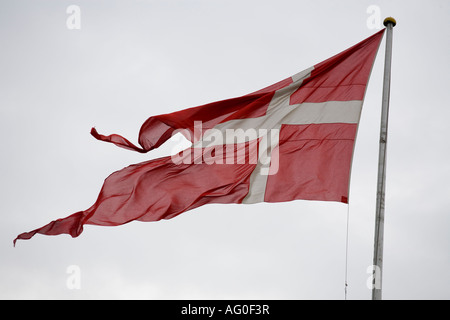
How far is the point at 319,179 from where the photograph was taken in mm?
12180

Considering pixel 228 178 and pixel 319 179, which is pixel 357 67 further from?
pixel 228 178

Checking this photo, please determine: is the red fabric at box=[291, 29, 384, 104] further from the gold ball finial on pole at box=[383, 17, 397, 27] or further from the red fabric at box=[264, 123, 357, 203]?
the red fabric at box=[264, 123, 357, 203]

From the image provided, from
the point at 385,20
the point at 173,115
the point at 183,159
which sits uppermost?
→ the point at 385,20

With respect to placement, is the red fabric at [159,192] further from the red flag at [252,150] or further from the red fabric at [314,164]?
the red fabric at [314,164]

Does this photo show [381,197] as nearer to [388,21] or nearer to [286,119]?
[286,119]

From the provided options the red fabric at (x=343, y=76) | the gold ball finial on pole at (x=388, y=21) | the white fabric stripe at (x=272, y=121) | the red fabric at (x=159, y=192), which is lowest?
the red fabric at (x=159, y=192)

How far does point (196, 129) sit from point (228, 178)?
1.42m

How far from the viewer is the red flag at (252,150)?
12.5 meters

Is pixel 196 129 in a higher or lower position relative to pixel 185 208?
higher

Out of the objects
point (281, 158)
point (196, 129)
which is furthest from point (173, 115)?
point (281, 158)

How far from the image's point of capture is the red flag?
12477mm

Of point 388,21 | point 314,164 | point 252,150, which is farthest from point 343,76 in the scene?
point 252,150

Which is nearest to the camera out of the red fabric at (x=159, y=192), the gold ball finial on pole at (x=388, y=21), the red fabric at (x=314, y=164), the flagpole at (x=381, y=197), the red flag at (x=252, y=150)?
the flagpole at (x=381, y=197)

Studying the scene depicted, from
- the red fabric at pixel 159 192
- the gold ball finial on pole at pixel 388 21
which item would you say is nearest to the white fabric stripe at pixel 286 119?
the red fabric at pixel 159 192
